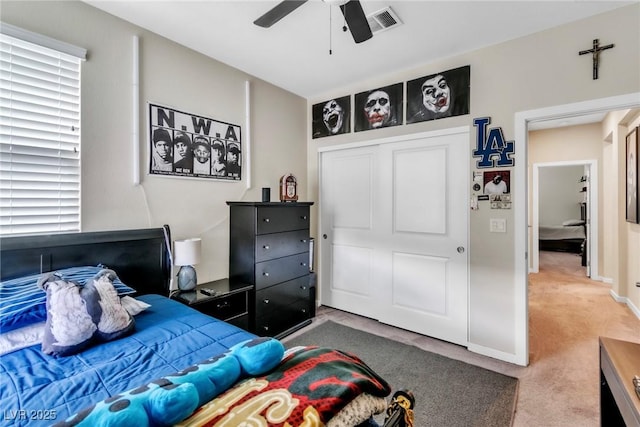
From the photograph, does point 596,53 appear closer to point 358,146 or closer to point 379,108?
point 379,108

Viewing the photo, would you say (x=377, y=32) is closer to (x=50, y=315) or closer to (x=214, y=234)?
(x=214, y=234)

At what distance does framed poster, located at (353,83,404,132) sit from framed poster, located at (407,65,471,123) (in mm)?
123

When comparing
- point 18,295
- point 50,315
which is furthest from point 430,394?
point 18,295

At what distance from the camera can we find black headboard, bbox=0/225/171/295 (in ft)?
5.60

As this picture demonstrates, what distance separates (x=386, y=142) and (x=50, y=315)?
3039 mm

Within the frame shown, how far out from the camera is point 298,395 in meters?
0.85

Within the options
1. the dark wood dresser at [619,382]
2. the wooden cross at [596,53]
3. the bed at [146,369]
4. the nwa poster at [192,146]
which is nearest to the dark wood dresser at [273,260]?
the nwa poster at [192,146]

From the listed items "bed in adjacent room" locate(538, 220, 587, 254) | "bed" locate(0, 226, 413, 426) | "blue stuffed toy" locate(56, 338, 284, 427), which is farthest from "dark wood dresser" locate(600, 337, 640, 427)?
"bed in adjacent room" locate(538, 220, 587, 254)

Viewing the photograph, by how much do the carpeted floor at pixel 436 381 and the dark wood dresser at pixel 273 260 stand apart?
294 millimetres

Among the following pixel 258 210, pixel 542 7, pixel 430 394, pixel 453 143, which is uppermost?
pixel 542 7

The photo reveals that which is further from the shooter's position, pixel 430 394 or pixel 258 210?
pixel 258 210

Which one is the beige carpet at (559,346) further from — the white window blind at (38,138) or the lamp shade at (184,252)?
the white window blind at (38,138)

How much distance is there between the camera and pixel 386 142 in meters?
3.24

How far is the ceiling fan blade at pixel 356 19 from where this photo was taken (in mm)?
1716
